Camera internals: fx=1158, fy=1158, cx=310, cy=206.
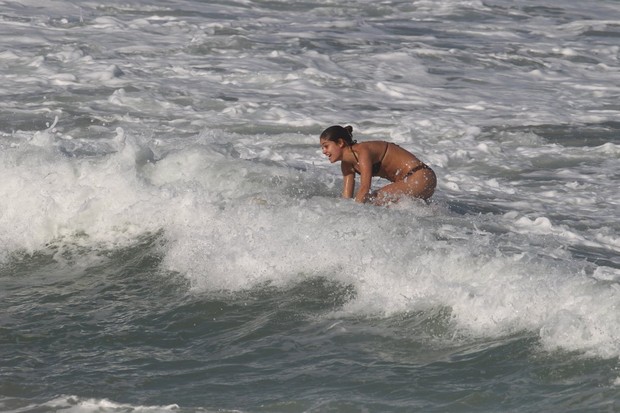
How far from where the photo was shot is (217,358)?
694 centimetres

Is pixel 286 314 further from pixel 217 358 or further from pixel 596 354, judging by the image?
pixel 596 354

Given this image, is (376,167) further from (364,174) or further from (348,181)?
(364,174)

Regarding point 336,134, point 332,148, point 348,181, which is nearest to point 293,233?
point 332,148

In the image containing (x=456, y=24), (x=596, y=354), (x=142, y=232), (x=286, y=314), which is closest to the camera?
(x=596, y=354)

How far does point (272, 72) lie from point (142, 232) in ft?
23.9

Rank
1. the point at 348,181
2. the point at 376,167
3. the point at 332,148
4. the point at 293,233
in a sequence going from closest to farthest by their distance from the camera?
1. the point at 293,233
2. the point at 332,148
3. the point at 348,181
4. the point at 376,167

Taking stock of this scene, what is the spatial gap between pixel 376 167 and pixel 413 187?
37 cm

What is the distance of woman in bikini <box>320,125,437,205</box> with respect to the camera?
949cm

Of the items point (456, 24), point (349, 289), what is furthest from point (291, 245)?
point (456, 24)

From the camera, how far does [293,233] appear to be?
8898 millimetres

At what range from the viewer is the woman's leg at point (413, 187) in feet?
32.5

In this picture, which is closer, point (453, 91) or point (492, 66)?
point (453, 91)

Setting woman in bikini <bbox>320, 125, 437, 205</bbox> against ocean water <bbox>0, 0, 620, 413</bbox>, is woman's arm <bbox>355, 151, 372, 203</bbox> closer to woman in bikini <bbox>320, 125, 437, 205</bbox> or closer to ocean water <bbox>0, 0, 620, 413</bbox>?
woman in bikini <bbox>320, 125, 437, 205</bbox>

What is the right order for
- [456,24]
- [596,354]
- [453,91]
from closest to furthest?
[596,354] → [453,91] → [456,24]
